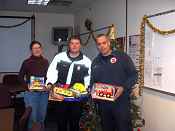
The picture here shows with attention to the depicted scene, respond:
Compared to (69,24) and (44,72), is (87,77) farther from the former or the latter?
(69,24)

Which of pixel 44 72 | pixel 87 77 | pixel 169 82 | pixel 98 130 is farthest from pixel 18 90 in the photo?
A: pixel 169 82

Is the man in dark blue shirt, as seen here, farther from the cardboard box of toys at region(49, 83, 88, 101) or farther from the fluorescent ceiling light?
the fluorescent ceiling light

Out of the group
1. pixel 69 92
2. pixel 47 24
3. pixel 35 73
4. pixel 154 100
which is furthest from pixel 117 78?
pixel 47 24

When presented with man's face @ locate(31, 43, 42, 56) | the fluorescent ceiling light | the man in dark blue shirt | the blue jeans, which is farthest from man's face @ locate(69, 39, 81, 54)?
the fluorescent ceiling light

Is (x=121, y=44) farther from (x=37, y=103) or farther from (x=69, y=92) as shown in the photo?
(x=69, y=92)

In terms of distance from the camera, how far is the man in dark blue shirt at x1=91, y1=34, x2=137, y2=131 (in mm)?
2979

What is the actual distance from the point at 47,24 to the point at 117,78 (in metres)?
5.09

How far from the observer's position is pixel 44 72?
13.0ft

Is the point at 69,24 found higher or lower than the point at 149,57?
higher

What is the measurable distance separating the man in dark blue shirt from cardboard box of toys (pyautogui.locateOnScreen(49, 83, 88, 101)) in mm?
250

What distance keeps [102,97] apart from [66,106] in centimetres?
46

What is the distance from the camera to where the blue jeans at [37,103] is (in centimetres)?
401

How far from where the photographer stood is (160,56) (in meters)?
3.52

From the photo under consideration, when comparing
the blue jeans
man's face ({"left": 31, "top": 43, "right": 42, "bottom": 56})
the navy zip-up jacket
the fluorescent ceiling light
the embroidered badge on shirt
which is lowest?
the blue jeans
